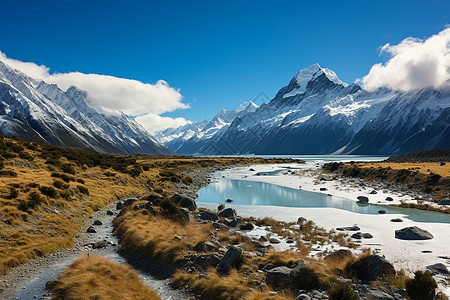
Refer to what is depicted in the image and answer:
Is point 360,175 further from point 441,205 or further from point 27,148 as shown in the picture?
point 27,148

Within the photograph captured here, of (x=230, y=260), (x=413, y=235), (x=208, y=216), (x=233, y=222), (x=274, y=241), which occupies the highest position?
(x=413, y=235)

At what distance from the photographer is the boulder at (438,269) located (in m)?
13.8

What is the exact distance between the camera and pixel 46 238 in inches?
804

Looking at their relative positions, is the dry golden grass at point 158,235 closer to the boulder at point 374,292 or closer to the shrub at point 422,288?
the boulder at point 374,292

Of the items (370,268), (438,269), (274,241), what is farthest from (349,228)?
(370,268)

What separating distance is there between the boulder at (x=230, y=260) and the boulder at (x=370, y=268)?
5852mm

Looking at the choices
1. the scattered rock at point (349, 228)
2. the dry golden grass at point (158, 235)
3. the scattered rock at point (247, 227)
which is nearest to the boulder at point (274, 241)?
the scattered rock at point (247, 227)

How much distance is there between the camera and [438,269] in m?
14.2

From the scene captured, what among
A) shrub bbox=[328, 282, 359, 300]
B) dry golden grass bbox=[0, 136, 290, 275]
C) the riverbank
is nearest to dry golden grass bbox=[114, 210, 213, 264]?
dry golden grass bbox=[0, 136, 290, 275]

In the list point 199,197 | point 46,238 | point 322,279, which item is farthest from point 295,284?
point 199,197

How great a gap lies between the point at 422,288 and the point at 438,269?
5212 millimetres

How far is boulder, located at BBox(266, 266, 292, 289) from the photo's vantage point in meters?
12.8

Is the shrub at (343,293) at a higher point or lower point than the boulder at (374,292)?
higher

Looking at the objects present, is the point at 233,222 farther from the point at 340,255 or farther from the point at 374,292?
the point at 374,292
